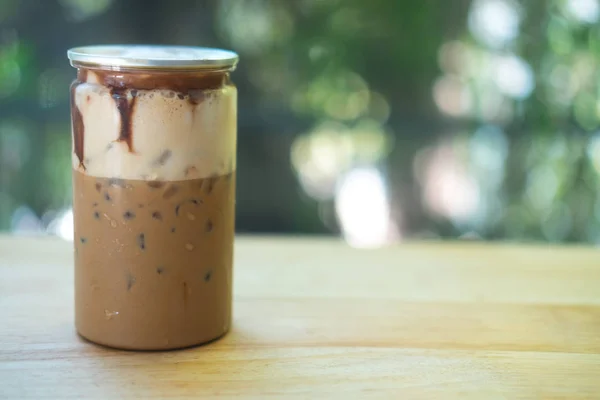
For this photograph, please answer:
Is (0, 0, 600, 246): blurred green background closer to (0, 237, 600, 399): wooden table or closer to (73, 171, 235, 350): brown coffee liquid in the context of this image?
(0, 237, 600, 399): wooden table

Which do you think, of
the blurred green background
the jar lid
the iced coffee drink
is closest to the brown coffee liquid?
the iced coffee drink

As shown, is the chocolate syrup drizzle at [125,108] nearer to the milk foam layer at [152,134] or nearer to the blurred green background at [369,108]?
the milk foam layer at [152,134]

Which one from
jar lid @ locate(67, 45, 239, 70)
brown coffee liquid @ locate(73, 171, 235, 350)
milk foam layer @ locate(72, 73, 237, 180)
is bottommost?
brown coffee liquid @ locate(73, 171, 235, 350)

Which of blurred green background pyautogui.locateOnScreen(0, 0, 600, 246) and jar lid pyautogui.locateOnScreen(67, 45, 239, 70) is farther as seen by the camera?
blurred green background pyautogui.locateOnScreen(0, 0, 600, 246)

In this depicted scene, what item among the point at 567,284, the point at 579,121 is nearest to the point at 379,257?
the point at 567,284

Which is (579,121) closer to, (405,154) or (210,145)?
(405,154)

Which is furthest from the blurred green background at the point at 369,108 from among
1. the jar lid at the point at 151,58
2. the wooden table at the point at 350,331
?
the jar lid at the point at 151,58

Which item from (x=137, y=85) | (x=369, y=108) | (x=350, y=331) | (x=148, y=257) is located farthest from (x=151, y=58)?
(x=369, y=108)

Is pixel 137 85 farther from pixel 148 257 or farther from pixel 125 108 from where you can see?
pixel 148 257

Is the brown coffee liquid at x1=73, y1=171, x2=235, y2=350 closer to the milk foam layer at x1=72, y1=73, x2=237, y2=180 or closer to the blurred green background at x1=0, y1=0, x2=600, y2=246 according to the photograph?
the milk foam layer at x1=72, y1=73, x2=237, y2=180

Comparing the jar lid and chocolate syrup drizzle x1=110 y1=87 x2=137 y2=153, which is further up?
the jar lid
